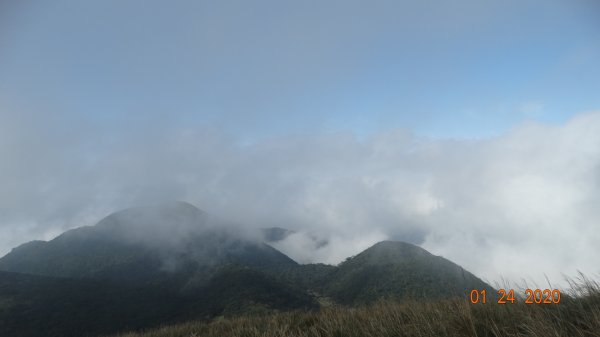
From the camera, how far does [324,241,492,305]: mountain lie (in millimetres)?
99762

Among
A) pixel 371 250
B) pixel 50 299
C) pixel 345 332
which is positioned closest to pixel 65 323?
pixel 50 299

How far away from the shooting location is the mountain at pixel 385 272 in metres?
99.8

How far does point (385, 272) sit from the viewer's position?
121 metres

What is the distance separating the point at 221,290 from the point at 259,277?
12819 millimetres
